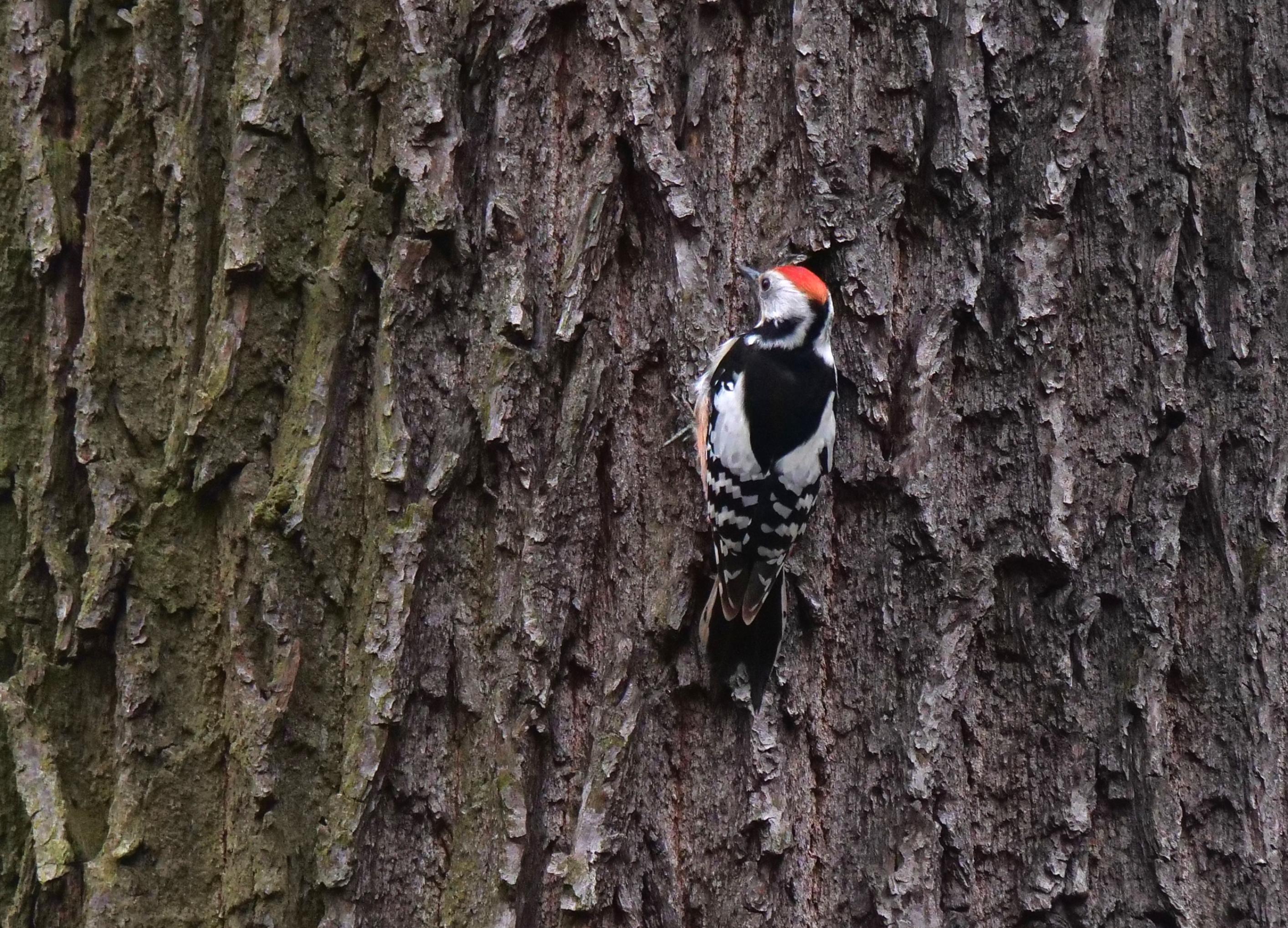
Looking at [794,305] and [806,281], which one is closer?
[806,281]

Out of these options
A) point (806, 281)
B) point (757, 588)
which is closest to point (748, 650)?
point (757, 588)

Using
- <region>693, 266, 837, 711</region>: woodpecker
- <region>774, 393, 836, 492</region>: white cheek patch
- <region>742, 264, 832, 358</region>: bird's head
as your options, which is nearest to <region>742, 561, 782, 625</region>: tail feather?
<region>693, 266, 837, 711</region>: woodpecker

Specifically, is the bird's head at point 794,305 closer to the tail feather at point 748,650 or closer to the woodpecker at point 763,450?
the woodpecker at point 763,450

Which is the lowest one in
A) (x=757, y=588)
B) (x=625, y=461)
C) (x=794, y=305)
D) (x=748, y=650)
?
(x=748, y=650)

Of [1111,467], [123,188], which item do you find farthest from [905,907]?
[123,188]

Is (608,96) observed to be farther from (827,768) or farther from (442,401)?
(827,768)

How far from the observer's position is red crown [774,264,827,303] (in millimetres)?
2146

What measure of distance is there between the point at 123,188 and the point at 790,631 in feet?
5.26

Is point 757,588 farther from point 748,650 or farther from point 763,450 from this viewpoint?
point 763,450

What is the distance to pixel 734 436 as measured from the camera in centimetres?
246

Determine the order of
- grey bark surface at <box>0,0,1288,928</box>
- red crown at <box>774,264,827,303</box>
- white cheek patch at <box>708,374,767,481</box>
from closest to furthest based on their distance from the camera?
1. grey bark surface at <box>0,0,1288,928</box>
2. red crown at <box>774,264,827,303</box>
3. white cheek patch at <box>708,374,767,481</box>

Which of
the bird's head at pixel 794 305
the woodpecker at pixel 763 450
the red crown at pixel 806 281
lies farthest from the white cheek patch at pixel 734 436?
the red crown at pixel 806 281

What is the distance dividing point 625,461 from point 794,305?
55 centimetres

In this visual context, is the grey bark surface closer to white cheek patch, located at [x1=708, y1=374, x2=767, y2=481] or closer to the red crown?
the red crown
